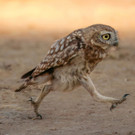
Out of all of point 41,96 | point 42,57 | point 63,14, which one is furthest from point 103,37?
point 63,14

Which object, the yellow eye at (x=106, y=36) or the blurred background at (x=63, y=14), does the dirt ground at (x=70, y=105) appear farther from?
the blurred background at (x=63, y=14)

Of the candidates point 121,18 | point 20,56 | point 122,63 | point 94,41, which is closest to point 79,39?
point 94,41

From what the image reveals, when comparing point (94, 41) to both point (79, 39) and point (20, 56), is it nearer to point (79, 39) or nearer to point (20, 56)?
point (79, 39)

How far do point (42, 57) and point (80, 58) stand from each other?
19.4 ft

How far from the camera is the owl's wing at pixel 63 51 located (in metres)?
5.99

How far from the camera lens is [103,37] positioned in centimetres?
597

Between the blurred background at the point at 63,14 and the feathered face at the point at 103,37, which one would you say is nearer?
the feathered face at the point at 103,37

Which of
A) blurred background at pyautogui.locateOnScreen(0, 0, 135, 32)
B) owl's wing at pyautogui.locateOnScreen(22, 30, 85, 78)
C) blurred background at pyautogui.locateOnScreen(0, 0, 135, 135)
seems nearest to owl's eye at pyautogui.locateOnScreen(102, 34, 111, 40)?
owl's wing at pyautogui.locateOnScreen(22, 30, 85, 78)

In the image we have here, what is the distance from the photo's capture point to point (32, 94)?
8406mm

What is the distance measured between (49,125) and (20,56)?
5.78m

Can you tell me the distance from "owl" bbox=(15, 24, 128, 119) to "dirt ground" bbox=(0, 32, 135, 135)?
1.96 ft

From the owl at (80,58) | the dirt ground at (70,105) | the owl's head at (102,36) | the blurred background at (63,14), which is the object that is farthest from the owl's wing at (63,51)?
the blurred background at (63,14)

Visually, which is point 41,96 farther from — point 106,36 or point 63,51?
point 106,36

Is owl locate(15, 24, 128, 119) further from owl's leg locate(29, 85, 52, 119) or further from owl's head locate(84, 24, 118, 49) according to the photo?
owl's leg locate(29, 85, 52, 119)
